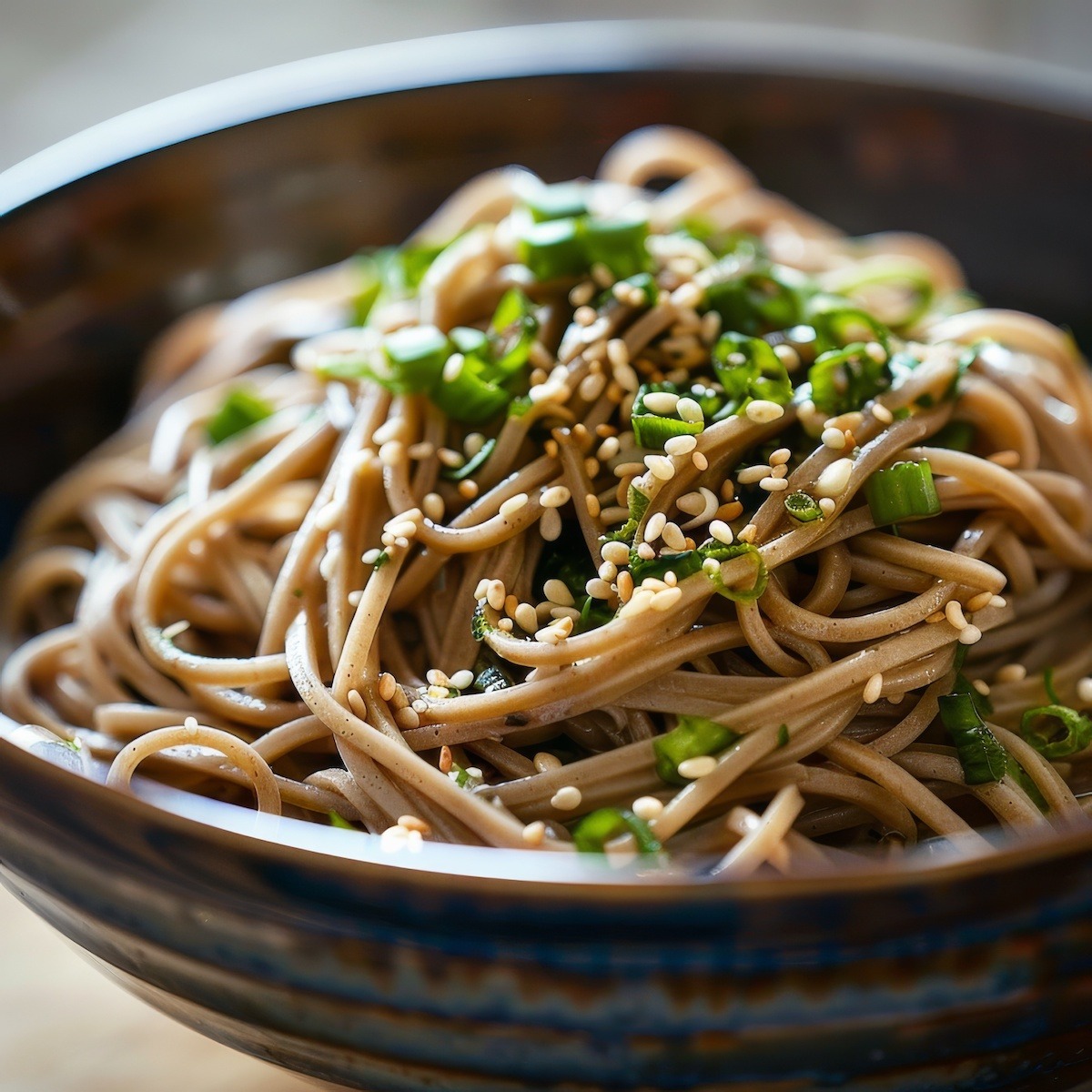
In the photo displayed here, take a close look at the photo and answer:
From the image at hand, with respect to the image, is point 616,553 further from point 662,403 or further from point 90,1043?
point 90,1043

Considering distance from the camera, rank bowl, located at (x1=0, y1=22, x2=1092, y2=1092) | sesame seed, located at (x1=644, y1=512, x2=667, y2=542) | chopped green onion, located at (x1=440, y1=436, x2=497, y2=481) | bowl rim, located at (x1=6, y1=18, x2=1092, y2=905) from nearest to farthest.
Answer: bowl, located at (x1=0, y1=22, x2=1092, y2=1092) < sesame seed, located at (x1=644, y1=512, x2=667, y2=542) < chopped green onion, located at (x1=440, y1=436, x2=497, y2=481) < bowl rim, located at (x1=6, y1=18, x2=1092, y2=905)

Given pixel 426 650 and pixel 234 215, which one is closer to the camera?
pixel 426 650

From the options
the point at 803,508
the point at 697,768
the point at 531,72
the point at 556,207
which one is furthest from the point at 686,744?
the point at 531,72

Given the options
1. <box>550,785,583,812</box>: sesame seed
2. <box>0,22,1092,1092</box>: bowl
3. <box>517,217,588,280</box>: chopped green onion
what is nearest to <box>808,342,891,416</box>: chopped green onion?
<box>517,217,588,280</box>: chopped green onion

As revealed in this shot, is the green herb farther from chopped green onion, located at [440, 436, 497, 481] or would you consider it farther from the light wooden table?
the light wooden table

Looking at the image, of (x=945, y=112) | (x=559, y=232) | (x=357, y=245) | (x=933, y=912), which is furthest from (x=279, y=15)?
(x=933, y=912)

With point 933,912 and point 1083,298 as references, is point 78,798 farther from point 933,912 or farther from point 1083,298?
point 1083,298

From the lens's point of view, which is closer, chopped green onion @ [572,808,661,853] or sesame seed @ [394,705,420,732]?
chopped green onion @ [572,808,661,853]
